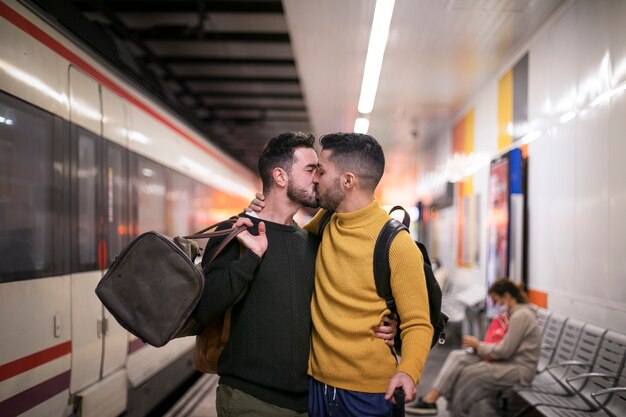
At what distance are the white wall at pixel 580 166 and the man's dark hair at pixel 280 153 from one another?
9.65 feet

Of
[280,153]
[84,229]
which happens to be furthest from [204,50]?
[280,153]

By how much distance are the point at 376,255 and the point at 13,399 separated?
2.09 metres

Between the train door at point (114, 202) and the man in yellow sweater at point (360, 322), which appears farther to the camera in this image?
the train door at point (114, 202)

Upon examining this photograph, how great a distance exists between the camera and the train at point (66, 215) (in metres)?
2.98

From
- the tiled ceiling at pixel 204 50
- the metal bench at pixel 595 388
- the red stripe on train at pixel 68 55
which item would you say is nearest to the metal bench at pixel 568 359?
the metal bench at pixel 595 388

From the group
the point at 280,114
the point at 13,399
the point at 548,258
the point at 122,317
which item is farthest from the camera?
the point at 280,114

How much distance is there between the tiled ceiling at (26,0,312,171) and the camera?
5.18 metres

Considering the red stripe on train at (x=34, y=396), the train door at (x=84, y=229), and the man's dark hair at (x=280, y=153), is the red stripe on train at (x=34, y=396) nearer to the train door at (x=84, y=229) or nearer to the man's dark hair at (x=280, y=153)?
the train door at (x=84, y=229)

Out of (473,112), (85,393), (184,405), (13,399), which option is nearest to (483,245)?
(473,112)

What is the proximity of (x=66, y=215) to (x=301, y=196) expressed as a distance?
6.23 feet

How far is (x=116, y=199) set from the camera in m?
4.43

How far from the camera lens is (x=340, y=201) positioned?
2.33 m

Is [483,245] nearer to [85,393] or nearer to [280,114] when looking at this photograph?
[85,393]

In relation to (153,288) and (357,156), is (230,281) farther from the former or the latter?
(357,156)
